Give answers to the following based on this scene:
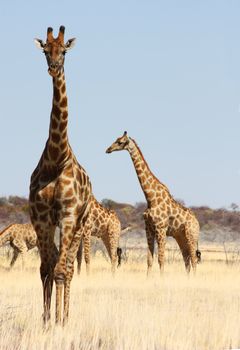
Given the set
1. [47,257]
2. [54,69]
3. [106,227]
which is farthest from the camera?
[106,227]

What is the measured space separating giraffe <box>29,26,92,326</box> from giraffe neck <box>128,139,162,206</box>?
25.4ft

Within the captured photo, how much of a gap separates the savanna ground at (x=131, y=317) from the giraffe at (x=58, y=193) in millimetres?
440

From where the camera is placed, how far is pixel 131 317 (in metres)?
8.91

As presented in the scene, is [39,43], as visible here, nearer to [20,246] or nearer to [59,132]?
[59,132]

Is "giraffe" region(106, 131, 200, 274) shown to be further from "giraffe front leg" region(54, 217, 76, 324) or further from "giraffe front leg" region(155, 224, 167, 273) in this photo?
"giraffe front leg" region(54, 217, 76, 324)

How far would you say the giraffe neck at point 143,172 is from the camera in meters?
17.0

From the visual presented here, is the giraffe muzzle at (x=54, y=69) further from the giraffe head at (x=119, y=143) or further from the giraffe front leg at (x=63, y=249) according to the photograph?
the giraffe head at (x=119, y=143)

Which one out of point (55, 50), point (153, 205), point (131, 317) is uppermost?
point (55, 50)

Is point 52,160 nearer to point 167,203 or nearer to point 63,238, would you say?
point 63,238

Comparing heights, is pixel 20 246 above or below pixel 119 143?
below

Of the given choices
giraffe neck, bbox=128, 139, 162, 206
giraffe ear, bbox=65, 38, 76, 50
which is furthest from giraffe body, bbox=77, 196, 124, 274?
giraffe ear, bbox=65, 38, 76, 50

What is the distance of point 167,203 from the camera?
17203 millimetres

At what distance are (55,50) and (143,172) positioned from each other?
8846mm

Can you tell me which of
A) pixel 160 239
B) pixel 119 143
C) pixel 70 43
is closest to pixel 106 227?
pixel 160 239
